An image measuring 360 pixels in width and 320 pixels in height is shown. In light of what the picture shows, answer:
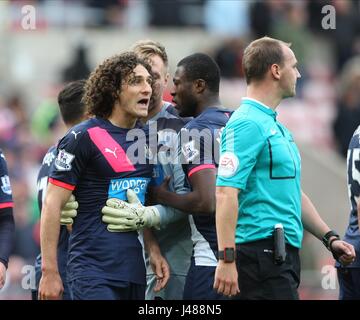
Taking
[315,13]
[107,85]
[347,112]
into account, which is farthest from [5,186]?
[315,13]

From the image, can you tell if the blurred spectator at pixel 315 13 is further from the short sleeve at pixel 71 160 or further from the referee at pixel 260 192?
the short sleeve at pixel 71 160

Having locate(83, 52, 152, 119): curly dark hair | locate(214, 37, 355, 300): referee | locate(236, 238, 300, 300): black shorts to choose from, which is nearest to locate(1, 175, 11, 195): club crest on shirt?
locate(83, 52, 152, 119): curly dark hair

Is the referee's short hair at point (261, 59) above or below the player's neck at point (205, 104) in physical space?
above

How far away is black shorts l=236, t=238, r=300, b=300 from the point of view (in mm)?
7977

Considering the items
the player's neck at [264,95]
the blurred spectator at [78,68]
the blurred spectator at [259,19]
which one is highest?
the blurred spectator at [259,19]

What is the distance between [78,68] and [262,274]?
455 inches

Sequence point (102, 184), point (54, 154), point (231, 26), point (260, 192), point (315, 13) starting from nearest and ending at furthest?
point (260, 192) → point (102, 184) → point (54, 154) → point (231, 26) → point (315, 13)

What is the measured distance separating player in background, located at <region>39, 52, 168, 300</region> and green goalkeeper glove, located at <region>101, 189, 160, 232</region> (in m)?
0.03

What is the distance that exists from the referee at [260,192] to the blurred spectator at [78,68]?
10.8 meters

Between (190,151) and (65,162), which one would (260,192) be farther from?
(65,162)

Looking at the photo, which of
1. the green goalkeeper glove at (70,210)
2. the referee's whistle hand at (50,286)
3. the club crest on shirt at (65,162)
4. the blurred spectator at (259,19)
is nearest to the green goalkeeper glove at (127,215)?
the green goalkeeper glove at (70,210)

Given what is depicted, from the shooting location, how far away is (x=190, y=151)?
8547mm

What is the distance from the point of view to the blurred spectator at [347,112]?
1819 centimetres
